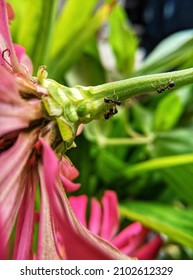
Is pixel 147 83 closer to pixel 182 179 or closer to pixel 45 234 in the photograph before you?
pixel 45 234

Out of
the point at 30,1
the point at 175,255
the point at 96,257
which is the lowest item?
the point at 96,257

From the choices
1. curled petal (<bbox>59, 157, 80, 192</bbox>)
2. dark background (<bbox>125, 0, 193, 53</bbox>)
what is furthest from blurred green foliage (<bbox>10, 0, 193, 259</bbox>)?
dark background (<bbox>125, 0, 193, 53</bbox>)

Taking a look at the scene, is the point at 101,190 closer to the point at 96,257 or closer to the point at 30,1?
the point at 30,1

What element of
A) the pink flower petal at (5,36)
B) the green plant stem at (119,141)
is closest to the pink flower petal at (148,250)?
the green plant stem at (119,141)

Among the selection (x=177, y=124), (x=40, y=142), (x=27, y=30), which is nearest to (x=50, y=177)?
(x=40, y=142)

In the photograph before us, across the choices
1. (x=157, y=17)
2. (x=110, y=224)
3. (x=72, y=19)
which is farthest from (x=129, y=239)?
(x=157, y=17)
